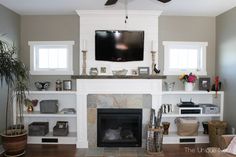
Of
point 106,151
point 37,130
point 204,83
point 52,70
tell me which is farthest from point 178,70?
point 37,130

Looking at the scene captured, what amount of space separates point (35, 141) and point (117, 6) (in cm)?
310

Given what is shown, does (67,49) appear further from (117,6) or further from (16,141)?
(16,141)

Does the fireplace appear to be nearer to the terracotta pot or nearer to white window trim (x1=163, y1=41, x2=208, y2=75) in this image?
white window trim (x1=163, y1=41, x2=208, y2=75)

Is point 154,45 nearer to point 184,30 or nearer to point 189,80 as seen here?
point 184,30

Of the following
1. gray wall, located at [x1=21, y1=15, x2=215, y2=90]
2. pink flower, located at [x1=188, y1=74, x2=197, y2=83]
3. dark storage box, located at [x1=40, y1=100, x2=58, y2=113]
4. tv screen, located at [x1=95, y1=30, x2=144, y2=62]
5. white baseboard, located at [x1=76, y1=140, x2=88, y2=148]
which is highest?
gray wall, located at [x1=21, y1=15, x2=215, y2=90]

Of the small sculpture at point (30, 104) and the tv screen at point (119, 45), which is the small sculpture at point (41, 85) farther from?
the tv screen at point (119, 45)

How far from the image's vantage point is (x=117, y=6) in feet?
12.7

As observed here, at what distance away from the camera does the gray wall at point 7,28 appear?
380cm

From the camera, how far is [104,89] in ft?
13.3

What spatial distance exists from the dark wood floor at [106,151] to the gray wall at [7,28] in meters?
0.81

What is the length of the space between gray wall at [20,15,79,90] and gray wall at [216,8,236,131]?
2.97m

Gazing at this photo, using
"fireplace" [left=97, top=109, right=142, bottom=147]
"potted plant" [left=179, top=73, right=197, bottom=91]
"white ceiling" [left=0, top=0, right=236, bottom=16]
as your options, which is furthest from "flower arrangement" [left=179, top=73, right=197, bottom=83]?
"white ceiling" [left=0, top=0, right=236, bottom=16]

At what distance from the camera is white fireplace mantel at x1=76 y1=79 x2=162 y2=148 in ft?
13.3

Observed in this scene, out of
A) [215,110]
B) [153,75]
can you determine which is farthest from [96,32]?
[215,110]
